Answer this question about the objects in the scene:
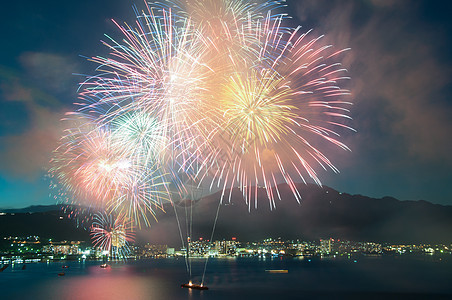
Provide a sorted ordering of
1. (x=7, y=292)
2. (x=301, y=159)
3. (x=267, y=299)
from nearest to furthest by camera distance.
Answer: (x=301, y=159), (x=267, y=299), (x=7, y=292)

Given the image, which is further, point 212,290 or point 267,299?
point 212,290

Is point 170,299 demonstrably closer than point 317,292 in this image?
Yes

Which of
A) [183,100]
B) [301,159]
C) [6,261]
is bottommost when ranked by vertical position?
[6,261]

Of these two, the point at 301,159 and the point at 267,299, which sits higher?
the point at 301,159

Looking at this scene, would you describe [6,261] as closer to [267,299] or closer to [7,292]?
[7,292]

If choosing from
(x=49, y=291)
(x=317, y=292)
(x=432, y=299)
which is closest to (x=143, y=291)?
(x=49, y=291)

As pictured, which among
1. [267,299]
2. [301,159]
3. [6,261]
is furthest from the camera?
[6,261]

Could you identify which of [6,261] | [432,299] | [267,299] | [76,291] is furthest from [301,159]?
[6,261]

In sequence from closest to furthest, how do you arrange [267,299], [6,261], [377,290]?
[267,299], [377,290], [6,261]

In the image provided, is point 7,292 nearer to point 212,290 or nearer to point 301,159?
point 212,290
